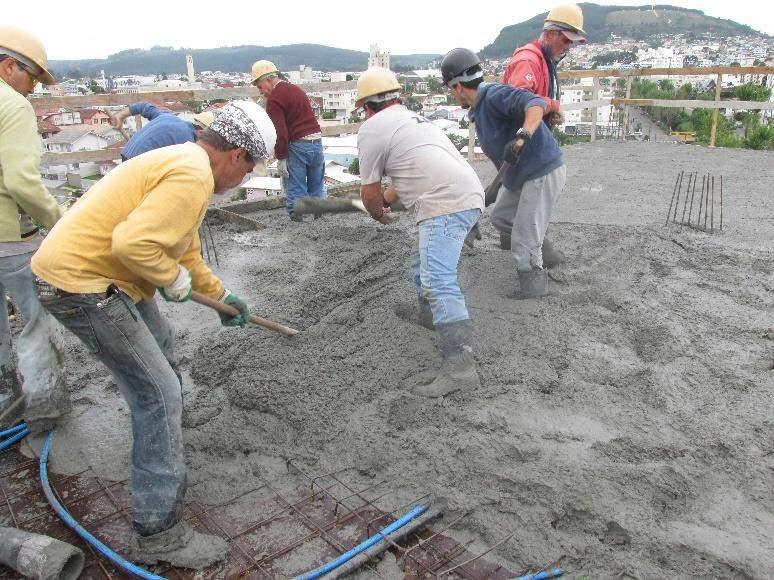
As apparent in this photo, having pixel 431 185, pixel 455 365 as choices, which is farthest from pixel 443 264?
pixel 455 365

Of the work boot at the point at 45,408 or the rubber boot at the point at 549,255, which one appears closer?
the work boot at the point at 45,408

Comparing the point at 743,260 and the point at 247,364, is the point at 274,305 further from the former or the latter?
the point at 743,260

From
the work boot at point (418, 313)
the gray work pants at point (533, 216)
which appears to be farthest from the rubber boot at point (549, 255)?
the work boot at point (418, 313)

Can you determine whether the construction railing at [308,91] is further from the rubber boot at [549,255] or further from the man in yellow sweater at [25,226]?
the rubber boot at [549,255]

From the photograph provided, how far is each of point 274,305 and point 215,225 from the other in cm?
253

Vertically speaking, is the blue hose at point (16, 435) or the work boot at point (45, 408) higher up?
the work boot at point (45, 408)

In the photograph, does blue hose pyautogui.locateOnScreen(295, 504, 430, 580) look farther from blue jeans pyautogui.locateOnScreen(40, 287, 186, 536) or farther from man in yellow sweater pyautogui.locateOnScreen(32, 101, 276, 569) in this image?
blue jeans pyautogui.locateOnScreen(40, 287, 186, 536)

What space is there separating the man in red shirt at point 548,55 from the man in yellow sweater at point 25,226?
2710mm

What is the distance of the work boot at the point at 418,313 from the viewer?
3730mm

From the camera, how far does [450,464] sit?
8.46 ft

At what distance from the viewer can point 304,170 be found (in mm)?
6270

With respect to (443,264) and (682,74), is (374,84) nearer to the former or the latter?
(443,264)

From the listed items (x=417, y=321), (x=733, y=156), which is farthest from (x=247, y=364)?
(x=733, y=156)

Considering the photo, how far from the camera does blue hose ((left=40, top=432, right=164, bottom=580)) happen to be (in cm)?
211
